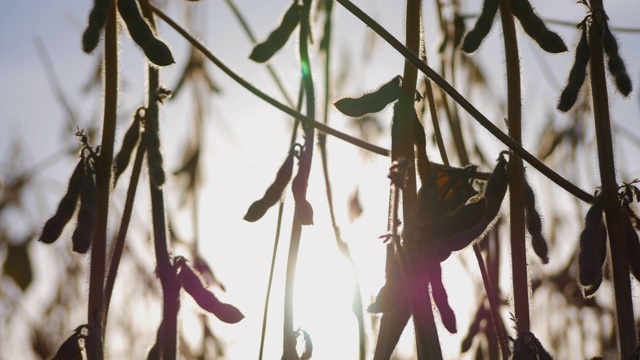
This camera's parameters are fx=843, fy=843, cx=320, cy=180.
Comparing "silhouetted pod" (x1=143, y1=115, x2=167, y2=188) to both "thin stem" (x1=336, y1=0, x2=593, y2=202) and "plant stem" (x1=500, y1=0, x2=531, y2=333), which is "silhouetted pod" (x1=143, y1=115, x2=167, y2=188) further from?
"plant stem" (x1=500, y1=0, x2=531, y2=333)

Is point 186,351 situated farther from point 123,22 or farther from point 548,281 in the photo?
point 123,22

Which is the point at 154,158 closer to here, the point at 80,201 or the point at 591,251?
the point at 80,201

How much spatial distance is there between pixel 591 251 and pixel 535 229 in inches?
3.8

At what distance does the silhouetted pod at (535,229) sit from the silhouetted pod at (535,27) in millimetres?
207

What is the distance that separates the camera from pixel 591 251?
1.08 metres

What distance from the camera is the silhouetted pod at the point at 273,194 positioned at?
1207 mm

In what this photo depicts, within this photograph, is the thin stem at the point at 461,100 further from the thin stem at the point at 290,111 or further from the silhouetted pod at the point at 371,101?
the thin stem at the point at 290,111

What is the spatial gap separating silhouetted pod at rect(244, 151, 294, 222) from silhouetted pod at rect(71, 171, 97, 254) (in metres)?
0.21

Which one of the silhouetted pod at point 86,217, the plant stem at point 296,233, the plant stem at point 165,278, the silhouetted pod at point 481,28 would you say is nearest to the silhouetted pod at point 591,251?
the silhouetted pod at point 481,28

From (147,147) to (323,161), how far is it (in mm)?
402

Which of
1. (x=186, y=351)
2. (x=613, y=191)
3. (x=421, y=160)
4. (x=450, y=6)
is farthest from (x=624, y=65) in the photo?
(x=186, y=351)

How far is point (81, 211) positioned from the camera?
1119 millimetres

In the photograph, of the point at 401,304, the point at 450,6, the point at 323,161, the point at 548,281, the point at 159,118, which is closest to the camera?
the point at 401,304

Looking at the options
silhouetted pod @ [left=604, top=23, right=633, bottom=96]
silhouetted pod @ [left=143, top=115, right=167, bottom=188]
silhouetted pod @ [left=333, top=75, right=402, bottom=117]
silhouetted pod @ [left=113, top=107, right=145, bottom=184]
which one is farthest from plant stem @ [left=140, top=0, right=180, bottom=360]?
silhouetted pod @ [left=604, top=23, right=633, bottom=96]
